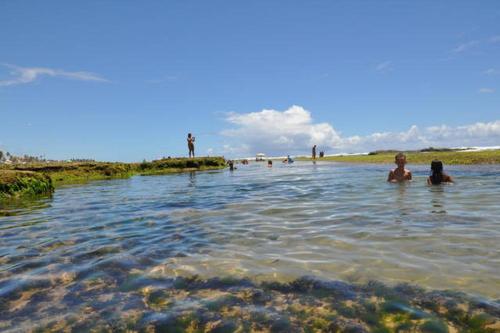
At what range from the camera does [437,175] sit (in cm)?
1521

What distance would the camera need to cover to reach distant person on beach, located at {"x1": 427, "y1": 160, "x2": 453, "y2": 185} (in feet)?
49.2

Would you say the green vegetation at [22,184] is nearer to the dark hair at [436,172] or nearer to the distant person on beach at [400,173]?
the distant person on beach at [400,173]

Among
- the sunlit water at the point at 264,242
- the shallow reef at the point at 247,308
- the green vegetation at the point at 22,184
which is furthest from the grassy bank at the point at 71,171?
the shallow reef at the point at 247,308

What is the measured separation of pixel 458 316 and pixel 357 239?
3.21m

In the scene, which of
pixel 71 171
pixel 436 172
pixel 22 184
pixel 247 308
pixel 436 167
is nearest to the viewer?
pixel 247 308

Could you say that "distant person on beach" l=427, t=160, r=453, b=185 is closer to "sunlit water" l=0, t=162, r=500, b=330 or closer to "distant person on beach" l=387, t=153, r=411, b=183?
"distant person on beach" l=387, t=153, r=411, b=183

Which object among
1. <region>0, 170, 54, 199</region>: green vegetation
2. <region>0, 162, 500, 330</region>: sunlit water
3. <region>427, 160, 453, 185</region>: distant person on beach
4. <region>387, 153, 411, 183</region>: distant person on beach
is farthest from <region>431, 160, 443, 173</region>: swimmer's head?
<region>0, 170, 54, 199</region>: green vegetation

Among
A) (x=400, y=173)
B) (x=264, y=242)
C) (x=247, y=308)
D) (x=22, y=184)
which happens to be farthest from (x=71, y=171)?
(x=247, y=308)

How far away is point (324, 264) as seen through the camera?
18.3ft

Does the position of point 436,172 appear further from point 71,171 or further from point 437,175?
point 71,171

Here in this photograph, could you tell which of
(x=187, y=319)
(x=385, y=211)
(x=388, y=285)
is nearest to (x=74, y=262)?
(x=187, y=319)

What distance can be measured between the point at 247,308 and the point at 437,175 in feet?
44.6

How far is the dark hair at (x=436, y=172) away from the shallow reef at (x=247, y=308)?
12.0m

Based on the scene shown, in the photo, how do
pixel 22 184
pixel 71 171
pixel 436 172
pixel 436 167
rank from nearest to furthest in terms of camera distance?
pixel 436 167 < pixel 436 172 < pixel 22 184 < pixel 71 171
